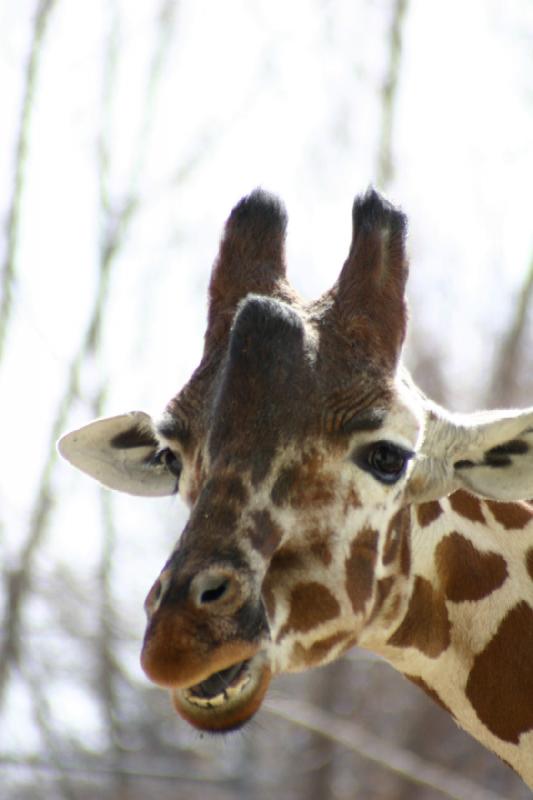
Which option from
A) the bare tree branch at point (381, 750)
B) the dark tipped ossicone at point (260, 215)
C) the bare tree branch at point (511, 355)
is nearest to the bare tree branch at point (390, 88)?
the bare tree branch at point (511, 355)

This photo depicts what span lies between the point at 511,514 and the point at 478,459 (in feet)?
1.51

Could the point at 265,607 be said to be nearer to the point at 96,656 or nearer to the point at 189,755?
the point at 96,656


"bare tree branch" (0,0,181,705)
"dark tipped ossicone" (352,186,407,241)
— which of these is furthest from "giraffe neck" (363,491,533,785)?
"bare tree branch" (0,0,181,705)

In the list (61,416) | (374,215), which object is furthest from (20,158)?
(374,215)

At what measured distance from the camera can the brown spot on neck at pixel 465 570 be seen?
4.47 m

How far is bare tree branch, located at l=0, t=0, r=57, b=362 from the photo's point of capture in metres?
13.0

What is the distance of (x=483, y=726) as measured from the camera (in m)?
4.41

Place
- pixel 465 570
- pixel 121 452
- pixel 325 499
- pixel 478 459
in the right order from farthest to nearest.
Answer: pixel 121 452 < pixel 465 570 < pixel 478 459 < pixel 325 499

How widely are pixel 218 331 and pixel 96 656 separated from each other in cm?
1063

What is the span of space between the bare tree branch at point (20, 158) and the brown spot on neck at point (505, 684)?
9401mm

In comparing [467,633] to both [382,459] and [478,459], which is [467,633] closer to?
[478,459]

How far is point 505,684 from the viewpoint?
438 cm

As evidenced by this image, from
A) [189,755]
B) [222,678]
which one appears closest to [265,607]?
[222,678]

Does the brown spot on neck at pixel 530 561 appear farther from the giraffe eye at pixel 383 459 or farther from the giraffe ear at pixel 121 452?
the giraffe ear at pixel 121 452
